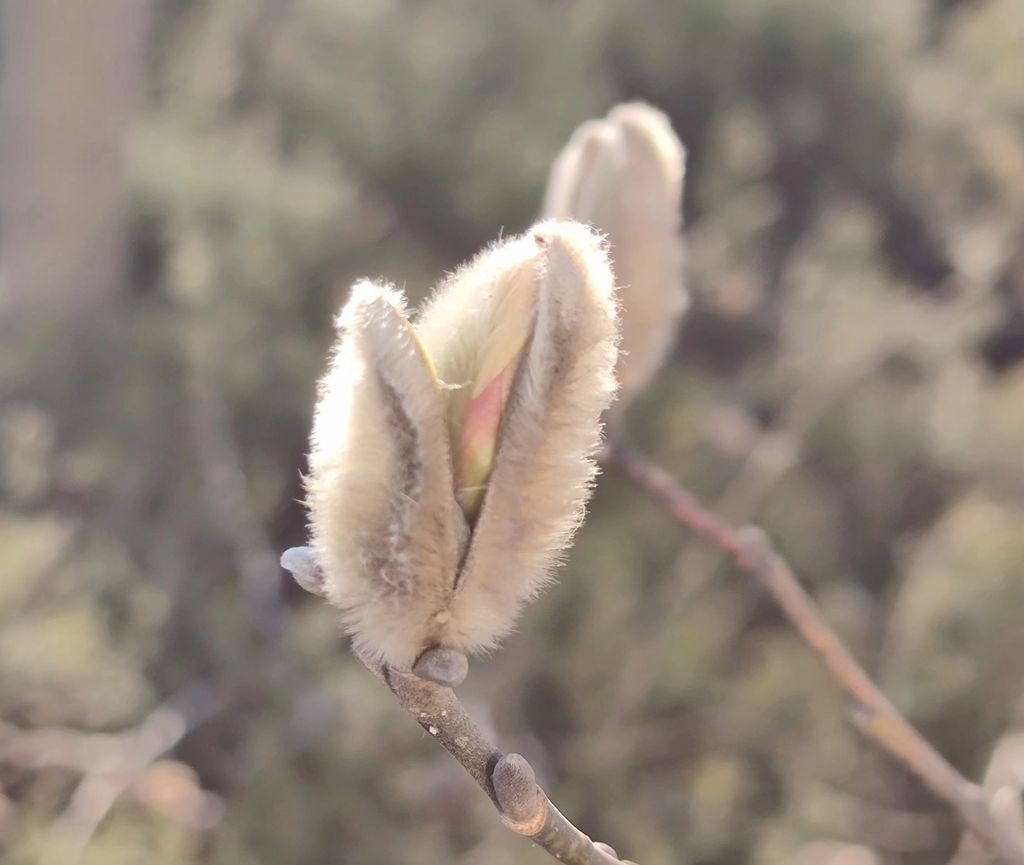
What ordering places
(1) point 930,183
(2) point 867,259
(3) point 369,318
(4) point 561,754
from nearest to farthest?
(3) point 369,318
(4) point 561,754
(2) point 867,259
(1) point 930,183

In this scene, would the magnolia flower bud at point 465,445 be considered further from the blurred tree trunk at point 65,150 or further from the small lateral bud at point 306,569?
the blurred tree trunk at point 65,150

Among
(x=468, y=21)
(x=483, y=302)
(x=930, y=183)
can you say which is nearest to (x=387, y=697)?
(x=483, y=302)

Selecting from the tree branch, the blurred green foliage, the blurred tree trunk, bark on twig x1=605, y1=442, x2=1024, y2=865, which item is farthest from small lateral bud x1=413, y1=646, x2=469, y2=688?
the blurred tree trunk

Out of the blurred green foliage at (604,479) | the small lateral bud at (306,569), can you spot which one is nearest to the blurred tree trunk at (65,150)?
the blurred green foliage at (604,479)

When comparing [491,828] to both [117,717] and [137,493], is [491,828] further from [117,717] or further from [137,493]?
[137,493]

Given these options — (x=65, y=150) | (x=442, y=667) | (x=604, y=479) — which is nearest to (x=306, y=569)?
(x=442, y=667)
